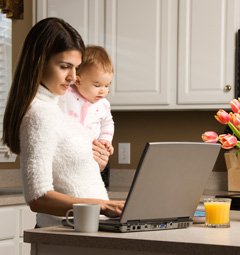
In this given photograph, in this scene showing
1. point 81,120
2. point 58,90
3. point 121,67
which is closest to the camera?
point 58,90

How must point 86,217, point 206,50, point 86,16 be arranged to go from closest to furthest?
point 86,217 → point 206,50 → point 86,16

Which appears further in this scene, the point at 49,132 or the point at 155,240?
the point at 49,132

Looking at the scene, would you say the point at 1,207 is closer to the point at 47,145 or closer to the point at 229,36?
the point at 47,145

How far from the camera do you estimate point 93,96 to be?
2451 mm

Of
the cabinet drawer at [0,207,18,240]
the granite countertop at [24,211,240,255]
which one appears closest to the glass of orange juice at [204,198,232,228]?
the granite countertop at [24,211,240,255]

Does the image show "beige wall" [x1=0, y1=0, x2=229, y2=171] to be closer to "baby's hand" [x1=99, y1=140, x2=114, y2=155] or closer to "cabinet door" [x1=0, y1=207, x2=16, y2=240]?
"cabinet door" [x1=0, y1=207, x2=16, y2=240]

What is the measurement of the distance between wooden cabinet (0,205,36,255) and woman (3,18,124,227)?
114 cm

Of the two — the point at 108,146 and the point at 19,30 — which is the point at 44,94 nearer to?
the point at 108,146

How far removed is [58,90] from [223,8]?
1737 millimetres

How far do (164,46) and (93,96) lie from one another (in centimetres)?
102

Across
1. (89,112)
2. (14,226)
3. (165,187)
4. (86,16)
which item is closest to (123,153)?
(86,16)

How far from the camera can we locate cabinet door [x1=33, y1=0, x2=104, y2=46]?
3477mm

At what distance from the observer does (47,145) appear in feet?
5.28

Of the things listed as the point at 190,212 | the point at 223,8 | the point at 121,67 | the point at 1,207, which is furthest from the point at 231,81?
the point at 190,212
